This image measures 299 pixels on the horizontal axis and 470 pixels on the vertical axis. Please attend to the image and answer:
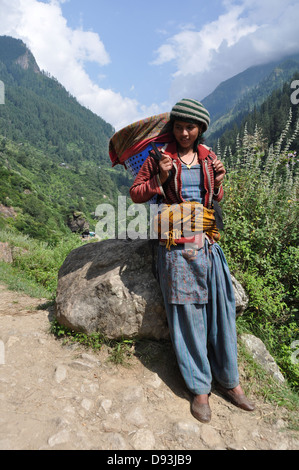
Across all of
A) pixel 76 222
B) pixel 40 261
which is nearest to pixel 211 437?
pixel 40 261

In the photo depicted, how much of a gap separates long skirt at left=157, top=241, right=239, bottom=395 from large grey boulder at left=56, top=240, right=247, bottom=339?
1.08ft

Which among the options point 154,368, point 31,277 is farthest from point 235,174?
point 31,277

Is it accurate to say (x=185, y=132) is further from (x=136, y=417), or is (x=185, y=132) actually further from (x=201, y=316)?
(x=136, y=417)

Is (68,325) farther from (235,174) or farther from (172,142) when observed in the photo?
(235,174)

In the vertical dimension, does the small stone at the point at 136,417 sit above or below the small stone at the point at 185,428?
above

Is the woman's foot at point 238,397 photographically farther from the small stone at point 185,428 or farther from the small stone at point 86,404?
the small stone at point 86,404

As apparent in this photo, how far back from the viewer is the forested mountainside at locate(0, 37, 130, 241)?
48.3 m

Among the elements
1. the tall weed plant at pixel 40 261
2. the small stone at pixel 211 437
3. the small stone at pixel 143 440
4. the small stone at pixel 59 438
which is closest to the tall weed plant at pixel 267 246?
the small stone at pixel 211 437

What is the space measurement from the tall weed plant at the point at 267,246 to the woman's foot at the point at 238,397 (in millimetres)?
782

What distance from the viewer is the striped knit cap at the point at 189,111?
7.47 feet

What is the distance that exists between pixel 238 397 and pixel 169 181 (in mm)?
1756

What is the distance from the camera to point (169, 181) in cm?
244

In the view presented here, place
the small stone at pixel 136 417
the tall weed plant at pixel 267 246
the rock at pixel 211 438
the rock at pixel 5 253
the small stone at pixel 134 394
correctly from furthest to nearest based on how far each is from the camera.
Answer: the rock at pixel 5 253
the tall weed plant at pixel 267 246
the small stone at pixel 134 394
the small stone at pixel 136 417
the rock at pixel 211 438

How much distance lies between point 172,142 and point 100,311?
162cm
